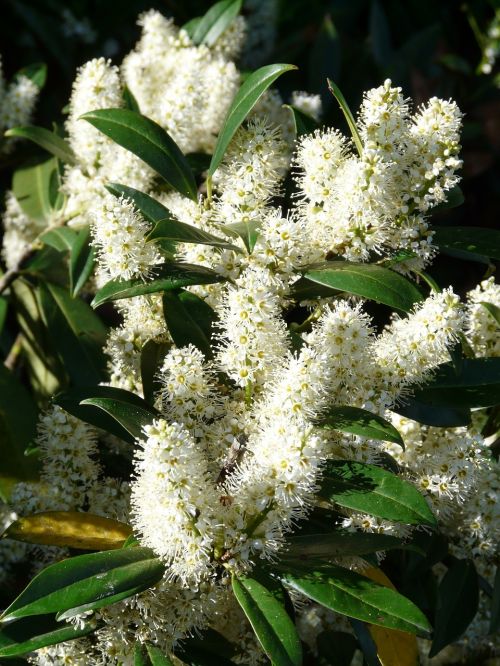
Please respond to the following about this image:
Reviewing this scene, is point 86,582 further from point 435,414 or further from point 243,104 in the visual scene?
point 243,104

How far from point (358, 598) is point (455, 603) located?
1.90 ft

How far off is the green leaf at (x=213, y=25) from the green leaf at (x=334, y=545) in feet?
5.32

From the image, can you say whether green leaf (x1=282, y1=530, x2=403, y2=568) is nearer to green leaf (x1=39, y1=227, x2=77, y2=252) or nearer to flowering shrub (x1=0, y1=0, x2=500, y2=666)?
flowering shrub (x1=0, y1=0, x2=500, y2=666)

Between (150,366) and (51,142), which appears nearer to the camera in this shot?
(150,366)

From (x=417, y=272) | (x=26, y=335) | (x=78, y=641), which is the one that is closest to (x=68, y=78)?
(x=26, y=335)

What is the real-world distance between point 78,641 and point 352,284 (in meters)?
0.89

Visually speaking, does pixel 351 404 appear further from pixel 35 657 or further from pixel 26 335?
pixel 26 335

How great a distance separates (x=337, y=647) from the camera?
7.16ft

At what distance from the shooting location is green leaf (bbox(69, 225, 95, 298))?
2176 millimetres

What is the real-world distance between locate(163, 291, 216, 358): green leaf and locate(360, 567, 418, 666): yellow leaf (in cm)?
58

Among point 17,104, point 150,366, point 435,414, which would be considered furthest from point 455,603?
point 17,104

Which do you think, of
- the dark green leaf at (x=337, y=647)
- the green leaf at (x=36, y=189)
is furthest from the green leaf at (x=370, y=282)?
the green leaf at (x=36, y=189)

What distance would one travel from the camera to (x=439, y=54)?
13.6ft

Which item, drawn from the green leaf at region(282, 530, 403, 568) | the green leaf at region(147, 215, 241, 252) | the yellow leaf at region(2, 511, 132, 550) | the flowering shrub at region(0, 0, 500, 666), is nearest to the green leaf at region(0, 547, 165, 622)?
the flowering shrub at region(0, 0, 500, 666)
